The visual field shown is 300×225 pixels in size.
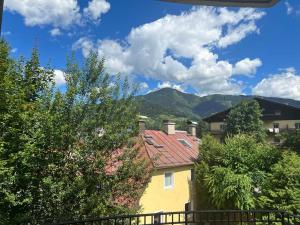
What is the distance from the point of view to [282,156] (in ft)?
51.5

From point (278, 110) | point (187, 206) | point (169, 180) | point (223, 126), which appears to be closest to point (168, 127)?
point (187, 206)

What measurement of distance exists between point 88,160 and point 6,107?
2.50 metres

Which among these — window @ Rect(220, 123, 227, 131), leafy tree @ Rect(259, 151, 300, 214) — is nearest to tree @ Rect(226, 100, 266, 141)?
window @ Rect(220, 123, 227, 131)

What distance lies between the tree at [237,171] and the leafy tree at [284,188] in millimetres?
1149

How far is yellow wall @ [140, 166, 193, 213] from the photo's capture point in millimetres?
15927

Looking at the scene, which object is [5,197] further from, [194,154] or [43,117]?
[194,154]

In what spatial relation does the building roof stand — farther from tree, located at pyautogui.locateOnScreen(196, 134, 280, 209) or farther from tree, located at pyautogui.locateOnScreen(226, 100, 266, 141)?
tree, located at pyautogui.locateOnScreen(196, 134, 280, 209)

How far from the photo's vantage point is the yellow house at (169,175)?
53.1ft

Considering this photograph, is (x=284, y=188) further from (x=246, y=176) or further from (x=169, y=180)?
(x=169, y=180)

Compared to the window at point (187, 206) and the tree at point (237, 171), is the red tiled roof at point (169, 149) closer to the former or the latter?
the tree at point (237, 171)

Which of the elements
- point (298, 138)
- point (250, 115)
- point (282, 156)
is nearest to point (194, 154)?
point (282, 156)

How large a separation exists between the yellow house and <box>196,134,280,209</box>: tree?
4.27 feet

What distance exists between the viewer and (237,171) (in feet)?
53.3

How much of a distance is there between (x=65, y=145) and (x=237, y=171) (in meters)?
9.74
